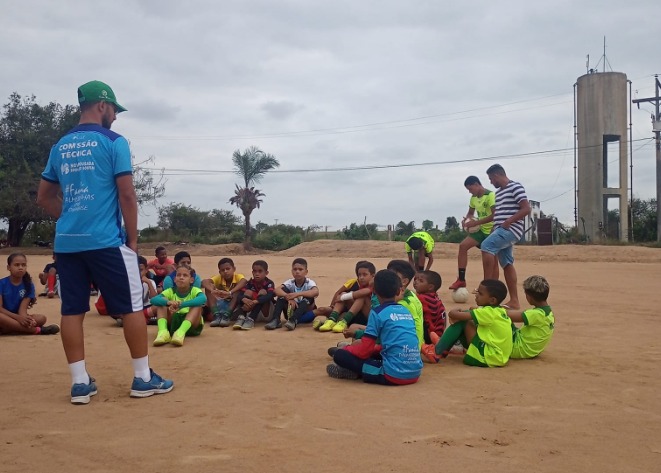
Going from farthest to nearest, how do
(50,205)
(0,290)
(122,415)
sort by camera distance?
1. (0,290)
2. (50,205)
3. (122,415)

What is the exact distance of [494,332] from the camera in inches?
211

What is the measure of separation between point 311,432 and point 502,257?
541 cm

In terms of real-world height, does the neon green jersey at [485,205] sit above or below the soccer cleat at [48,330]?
above

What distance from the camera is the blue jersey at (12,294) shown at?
7059 millimetres

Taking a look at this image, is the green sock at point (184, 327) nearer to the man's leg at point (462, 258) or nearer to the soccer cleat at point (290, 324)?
the soccer cleat at point (290, 324)

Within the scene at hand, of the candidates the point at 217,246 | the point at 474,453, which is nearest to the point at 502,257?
the point at 474,453

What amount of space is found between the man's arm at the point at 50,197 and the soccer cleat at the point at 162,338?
223 centimetres

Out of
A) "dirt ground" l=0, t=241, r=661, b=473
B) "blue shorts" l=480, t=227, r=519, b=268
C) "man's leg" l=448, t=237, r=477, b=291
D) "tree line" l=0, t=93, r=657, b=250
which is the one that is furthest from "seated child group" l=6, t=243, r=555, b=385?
"tree line" l=0, t=93, r=657, b=250

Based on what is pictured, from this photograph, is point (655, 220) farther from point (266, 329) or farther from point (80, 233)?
point (80, 233)

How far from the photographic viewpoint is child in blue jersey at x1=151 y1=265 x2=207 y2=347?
6.53m

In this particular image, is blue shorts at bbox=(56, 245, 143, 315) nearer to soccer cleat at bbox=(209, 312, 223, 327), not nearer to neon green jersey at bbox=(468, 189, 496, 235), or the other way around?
soccer cleat at bbox=(209, 312, 223, 327)

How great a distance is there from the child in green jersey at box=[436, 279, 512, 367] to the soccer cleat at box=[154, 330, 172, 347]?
3029 mm

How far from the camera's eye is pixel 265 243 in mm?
37469

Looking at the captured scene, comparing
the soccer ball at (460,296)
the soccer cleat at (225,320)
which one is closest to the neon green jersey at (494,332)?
the soccer cleat at (225,320)
